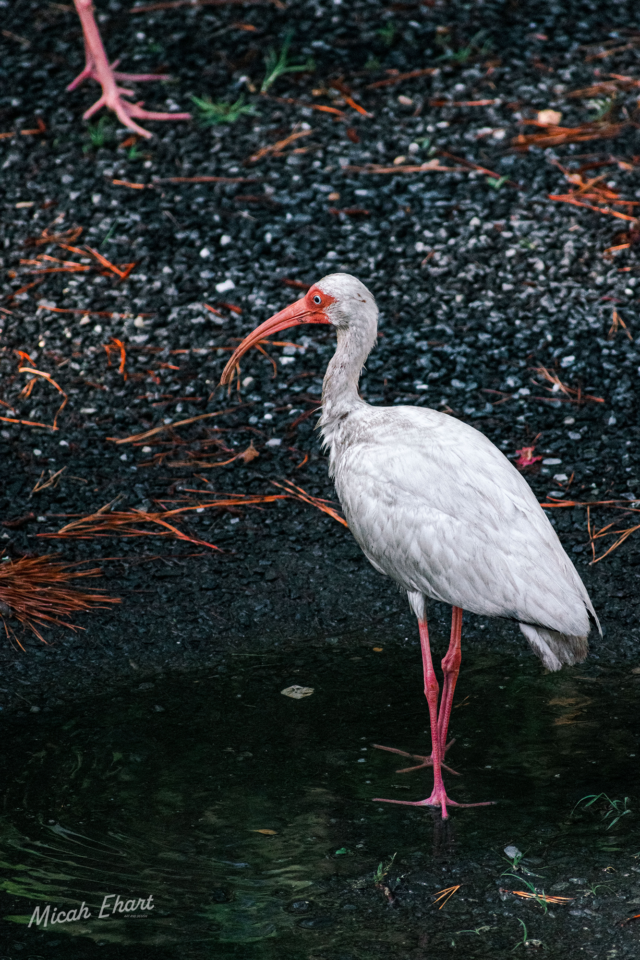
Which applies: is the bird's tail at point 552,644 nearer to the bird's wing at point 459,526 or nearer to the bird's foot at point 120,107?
the bird's wing at point 459,526

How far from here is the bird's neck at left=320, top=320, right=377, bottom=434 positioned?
4.17 m

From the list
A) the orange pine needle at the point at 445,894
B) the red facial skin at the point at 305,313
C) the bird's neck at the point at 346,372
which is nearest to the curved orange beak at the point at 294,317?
the red facial skin at the point at 305,313

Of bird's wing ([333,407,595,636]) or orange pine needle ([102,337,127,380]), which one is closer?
bird's wing ([333,407,595,636])

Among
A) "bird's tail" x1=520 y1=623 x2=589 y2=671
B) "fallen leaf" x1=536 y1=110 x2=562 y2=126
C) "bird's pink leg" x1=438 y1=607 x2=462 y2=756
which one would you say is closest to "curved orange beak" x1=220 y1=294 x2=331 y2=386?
"bird's pink leg" x1=438 y1=607 x2=462 y2=756

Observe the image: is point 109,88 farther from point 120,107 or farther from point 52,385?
point 52,385

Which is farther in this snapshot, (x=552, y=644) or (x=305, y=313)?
(x=305, y=313)

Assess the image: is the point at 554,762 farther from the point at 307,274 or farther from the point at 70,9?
the point at 70,9

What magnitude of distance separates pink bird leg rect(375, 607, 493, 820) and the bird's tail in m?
0.31

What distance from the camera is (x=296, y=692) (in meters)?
4.25

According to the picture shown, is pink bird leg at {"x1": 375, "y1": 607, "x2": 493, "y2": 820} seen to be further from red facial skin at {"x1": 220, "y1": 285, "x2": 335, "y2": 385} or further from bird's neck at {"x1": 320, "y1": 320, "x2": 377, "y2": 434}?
red facial skin at {"x1": 220, "y1": 285, "x2": 335, "y2": 385}

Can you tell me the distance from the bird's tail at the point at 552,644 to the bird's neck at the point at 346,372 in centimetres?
107

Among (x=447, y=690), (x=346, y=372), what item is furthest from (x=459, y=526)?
(x=346, y=372)

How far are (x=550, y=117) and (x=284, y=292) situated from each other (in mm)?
2393

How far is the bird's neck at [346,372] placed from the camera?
13.7 ft
